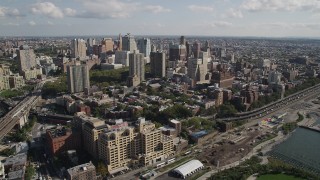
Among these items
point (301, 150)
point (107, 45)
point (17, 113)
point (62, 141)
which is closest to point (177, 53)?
point (107, 45)

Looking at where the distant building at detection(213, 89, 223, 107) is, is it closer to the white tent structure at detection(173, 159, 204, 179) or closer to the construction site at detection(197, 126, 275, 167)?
the construction site at detection(197, 126, 275, 167)

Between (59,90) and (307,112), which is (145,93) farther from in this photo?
(307,112)

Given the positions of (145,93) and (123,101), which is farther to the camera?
(145,93)

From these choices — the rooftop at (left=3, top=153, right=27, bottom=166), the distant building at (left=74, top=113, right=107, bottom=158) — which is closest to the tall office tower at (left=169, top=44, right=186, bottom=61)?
the distant building at (left=74, top=113, right=107, bottom=158)

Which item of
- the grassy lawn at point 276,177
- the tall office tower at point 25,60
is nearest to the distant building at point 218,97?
the grassy lawn at point 276,177

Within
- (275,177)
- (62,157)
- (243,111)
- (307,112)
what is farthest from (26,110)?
(307,112)

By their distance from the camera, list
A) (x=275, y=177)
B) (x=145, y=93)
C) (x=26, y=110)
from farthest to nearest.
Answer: (x=145, y=93) → (x=26, y=110) → (x=275, y=177)
